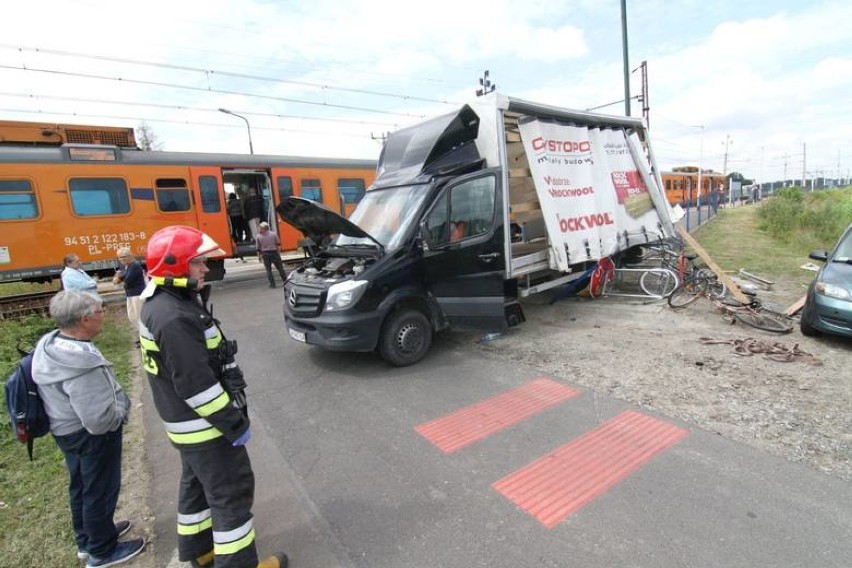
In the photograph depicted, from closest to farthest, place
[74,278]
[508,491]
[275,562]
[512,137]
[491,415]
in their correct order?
[275,562]
[508,491]
[491,415]
[74,278]
[512,137]

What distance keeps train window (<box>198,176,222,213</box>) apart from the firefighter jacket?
11.0m

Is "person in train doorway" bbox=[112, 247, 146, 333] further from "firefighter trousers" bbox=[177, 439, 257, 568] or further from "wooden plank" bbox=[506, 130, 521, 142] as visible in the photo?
"wooden plank" bbox=[506, 130, 521, 142]

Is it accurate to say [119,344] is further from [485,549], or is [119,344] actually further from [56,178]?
[485,549]

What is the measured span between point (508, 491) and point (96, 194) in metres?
11.4

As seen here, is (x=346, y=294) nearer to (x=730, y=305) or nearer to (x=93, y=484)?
(x=93, y=484)

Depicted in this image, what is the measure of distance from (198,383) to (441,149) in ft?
15.0

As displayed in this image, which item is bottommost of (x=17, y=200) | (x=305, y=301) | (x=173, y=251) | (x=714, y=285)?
(x=714, y=285)

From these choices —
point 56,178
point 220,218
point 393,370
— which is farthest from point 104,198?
point 393,370

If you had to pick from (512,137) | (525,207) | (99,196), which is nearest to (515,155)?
(512,137)

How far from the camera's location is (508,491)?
301 centimetres

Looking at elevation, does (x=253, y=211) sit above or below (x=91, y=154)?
below

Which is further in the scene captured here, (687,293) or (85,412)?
(687,293)

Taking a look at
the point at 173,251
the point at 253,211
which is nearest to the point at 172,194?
the point at 253,211

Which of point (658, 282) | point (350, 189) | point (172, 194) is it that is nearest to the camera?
point (658, 282)
